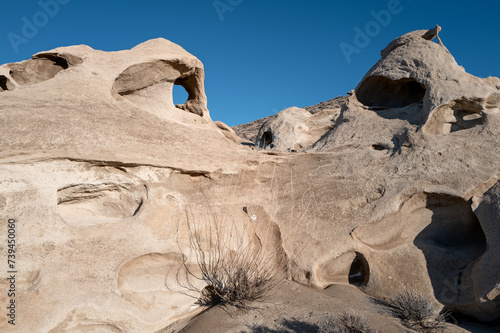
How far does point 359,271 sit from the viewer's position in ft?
14.6

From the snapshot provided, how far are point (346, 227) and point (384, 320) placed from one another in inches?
51.6

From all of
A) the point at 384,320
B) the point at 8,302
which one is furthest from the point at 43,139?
the point at 384,320

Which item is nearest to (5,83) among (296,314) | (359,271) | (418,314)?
(296,314)

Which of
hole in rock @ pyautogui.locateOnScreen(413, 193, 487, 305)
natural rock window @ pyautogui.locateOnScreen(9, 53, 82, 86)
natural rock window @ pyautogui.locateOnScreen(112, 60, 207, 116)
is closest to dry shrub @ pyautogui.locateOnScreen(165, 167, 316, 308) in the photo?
hole in rock @ pyautogui.locateOnScreen(413, 193, 487, 305)

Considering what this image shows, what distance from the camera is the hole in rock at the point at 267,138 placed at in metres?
11.5

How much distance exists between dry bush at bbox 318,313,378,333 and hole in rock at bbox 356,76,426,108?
4.57 metres

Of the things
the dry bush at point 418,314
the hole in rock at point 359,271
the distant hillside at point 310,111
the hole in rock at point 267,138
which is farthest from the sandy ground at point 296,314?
the distant hillside at point 310,111

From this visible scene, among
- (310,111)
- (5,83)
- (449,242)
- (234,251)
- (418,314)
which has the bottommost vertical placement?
(418,314)

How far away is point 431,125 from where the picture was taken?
5.18 metres

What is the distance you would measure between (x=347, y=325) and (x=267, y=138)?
8.83 meters

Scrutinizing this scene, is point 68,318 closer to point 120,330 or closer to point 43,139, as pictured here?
point 120,330

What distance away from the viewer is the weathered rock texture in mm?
3537

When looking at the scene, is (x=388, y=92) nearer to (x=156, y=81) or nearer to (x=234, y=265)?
(x=156, y=81)

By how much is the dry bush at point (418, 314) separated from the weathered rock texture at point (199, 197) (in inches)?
15.6
